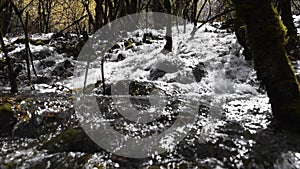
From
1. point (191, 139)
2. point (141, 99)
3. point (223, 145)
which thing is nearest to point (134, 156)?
point (191, 139)

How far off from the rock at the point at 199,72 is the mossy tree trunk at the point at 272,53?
4.50 m

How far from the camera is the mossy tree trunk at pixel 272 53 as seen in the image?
395 centimetres

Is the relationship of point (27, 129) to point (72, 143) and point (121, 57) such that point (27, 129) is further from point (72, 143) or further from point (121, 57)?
point (121, 57)

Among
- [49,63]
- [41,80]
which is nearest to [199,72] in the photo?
[41,80]

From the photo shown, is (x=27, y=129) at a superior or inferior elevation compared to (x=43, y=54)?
inferior

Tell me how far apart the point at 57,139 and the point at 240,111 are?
3.14 metres

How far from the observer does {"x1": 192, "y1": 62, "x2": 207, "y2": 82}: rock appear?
8645 millimetres

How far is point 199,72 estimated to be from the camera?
887 cm

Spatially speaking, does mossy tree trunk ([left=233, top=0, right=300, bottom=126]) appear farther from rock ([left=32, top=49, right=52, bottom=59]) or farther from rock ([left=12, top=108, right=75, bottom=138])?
rock ([left=32, top=49, right=52, bottom=59])

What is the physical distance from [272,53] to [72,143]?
2.94m

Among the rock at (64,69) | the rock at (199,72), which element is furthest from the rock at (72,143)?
the rock at (64,69)

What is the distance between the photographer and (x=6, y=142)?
416 centimetres

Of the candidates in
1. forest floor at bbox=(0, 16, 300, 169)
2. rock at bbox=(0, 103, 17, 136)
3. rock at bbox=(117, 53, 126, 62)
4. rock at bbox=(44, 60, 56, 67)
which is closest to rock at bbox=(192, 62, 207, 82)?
forest floor at bbox=(0, 16, 300, 169)

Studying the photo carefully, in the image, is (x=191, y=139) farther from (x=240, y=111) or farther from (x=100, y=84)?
(x=100, y=84)
